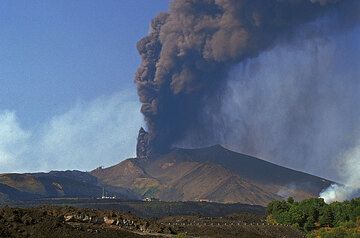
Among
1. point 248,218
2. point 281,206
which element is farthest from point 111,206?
point 281,206

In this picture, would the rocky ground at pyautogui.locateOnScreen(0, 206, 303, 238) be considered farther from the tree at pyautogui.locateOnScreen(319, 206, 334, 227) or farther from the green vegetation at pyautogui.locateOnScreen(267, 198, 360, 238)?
the tree at pyautogui.locateOnScreen(319, 206, 334, 227)

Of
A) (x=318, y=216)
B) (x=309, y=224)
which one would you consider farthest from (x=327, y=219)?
(x=309, y=224)

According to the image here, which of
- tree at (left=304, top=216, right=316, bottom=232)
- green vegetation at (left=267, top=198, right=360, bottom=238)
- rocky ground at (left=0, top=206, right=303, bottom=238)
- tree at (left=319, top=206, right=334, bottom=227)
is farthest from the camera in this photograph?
tree at (left=319, top=206, right=334, bottom=227)

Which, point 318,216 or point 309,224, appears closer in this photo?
point 309,224

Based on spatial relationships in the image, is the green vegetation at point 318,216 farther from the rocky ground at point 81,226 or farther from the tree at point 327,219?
the rocky ground at point 81,226

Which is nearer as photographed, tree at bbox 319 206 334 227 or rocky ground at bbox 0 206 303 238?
rocky ground at bbox 0 206 303 238

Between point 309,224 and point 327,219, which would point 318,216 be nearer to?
point 327,219

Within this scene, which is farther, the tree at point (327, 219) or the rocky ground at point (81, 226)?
the tree at point (327, 219)

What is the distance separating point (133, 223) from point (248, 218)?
6740 cm

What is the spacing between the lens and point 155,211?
199 m

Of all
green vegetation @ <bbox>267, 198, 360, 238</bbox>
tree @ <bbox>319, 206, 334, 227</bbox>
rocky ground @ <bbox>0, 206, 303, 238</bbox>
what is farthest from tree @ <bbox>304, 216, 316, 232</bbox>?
rocky ground @ <bbox>0, 206, 303, 238</bbox>

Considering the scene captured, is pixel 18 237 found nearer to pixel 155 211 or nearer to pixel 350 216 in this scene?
pixel 350 216

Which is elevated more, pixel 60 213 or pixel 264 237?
pixel 60 213

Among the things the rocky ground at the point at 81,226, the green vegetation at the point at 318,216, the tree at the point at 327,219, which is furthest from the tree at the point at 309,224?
the rocky ground at the point at 81,226
